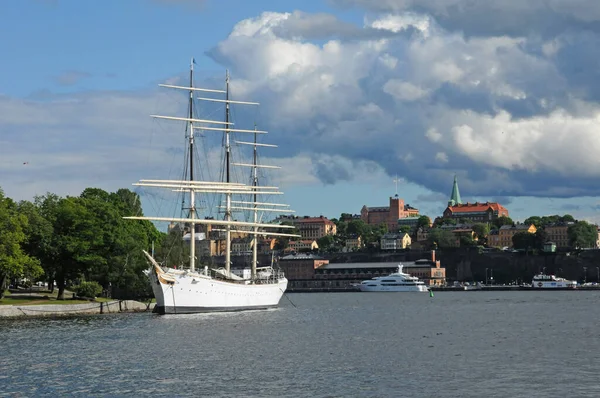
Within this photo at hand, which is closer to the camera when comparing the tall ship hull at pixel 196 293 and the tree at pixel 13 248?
the tree at pixel 13 248

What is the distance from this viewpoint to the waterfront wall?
264 ft

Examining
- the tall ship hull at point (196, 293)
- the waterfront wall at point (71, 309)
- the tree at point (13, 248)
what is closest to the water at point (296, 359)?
the waterfront wall at point (71, 309)

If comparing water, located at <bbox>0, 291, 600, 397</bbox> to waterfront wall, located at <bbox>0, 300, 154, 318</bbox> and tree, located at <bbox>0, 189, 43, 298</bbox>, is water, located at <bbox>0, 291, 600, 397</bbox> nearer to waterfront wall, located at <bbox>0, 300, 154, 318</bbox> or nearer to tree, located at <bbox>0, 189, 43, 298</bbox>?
waterfront wall, located at <bbox>0, 300, 154, 318</bbox>

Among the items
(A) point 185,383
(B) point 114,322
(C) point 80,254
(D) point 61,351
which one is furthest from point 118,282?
(A) point 185,383

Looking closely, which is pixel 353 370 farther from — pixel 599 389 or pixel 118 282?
pixel 118 282

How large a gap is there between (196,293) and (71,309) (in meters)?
10.9

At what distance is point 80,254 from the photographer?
94500 millimetres

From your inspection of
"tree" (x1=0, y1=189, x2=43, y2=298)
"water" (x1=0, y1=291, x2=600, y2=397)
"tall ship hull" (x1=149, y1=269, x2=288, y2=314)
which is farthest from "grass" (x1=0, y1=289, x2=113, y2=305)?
"water" (x1=0, y1=291, x2=600, y2=397)

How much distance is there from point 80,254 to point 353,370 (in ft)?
184

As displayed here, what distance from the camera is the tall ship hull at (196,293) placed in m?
84.0

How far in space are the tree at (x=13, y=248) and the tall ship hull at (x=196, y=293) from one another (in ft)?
34.2

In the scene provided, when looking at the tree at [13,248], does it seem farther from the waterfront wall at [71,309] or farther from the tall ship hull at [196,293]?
the tall ship hull at [196,293]

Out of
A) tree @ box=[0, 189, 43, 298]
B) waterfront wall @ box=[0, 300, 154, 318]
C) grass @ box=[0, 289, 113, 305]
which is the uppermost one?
tree @ box=[0, 189, 43, 298]

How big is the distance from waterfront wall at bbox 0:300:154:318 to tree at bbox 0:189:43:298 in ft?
10.3
